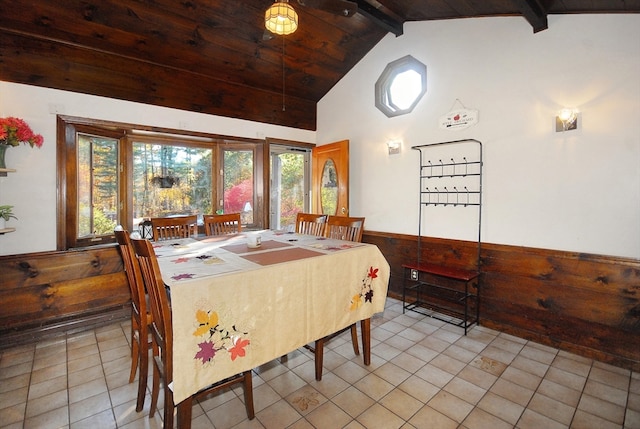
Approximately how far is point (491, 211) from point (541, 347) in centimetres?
126

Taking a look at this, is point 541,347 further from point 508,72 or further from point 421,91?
point 421,91

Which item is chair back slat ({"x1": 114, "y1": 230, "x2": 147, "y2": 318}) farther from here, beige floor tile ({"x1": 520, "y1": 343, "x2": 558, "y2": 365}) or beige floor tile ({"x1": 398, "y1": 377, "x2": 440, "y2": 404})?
beige floor tile ({"x1": 520, "y1": 343, "x2": 558, "y2": 365})

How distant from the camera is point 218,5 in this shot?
296 cm

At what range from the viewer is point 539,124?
106 inches

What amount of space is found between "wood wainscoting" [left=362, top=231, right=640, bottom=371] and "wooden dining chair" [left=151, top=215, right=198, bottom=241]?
269cm

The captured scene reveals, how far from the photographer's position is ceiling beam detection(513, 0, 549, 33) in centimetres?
240

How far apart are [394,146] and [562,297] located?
226 centimetres

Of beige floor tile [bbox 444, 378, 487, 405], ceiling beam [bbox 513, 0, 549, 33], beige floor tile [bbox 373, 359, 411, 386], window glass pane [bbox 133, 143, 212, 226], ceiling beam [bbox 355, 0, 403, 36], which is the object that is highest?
ceiling beam [bbox 355, 0, 403, 36]

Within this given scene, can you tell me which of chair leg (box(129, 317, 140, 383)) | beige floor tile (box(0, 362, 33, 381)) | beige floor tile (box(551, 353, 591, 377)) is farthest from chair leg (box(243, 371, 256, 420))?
beige floor tile (box(551, 353, 591, 377))

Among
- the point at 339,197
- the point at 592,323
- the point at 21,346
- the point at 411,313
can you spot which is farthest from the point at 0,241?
the point at 592,323

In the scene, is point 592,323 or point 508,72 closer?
point 592,323

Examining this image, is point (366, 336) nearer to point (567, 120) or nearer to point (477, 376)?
point (477, 376)

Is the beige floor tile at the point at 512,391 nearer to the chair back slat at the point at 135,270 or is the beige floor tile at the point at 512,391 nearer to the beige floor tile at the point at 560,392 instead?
the beige floor tile at the point at 560,392

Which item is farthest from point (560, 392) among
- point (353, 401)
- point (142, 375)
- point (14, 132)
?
point (14, 132)
